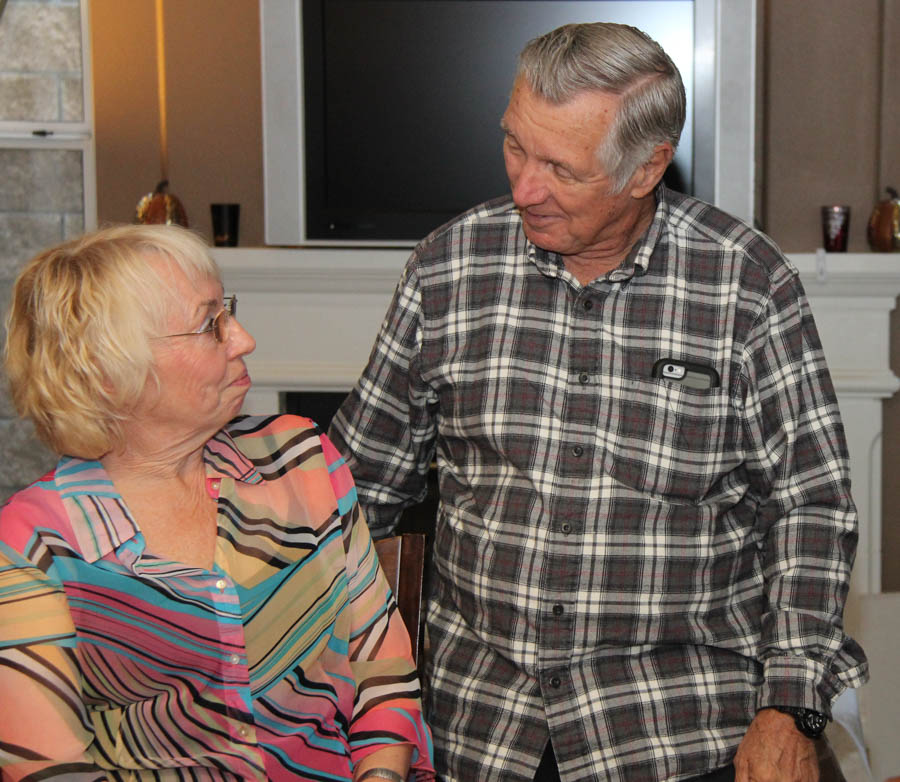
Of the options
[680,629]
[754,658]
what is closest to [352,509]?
[680,629]

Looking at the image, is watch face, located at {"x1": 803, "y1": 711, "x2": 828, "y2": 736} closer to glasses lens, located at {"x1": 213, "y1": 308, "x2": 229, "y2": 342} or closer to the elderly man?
the elderly man

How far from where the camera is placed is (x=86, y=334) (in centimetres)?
126

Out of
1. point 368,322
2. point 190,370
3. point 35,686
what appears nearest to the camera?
point 35,686

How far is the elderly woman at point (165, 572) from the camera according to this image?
→ 1225 mm

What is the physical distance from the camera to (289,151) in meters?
2.96

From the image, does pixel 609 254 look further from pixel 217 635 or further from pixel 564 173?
pixel 217 635

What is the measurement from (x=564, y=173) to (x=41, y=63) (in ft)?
7.52

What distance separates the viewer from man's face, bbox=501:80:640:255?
146 cm

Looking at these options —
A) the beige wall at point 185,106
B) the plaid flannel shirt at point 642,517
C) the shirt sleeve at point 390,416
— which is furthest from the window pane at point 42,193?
the plaid flannel shirt at point 642,517

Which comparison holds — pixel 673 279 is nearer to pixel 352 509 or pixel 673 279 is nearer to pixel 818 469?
pixel 818 469

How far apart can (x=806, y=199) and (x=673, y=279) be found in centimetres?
161

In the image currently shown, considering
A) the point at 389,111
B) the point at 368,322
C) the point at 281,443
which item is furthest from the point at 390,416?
the point at 389,111

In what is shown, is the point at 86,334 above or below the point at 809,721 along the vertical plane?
above

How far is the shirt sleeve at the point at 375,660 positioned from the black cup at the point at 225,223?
1764 millimetres
